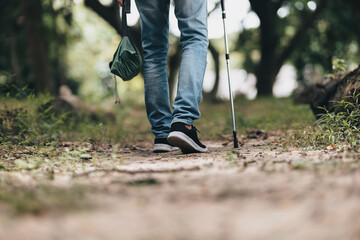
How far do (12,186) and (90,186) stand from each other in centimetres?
37

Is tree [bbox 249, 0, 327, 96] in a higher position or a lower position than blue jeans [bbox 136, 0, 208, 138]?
higher

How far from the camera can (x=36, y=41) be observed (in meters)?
8.11

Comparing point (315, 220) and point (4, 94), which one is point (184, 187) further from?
point (4, 94)

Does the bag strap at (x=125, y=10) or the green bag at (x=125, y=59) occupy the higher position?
the bag strap at (x=125, y=10)

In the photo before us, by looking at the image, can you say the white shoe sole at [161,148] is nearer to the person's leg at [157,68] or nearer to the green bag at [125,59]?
the person's leg at [157,68]

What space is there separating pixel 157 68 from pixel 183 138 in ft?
2.55

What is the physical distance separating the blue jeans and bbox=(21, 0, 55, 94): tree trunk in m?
5.54

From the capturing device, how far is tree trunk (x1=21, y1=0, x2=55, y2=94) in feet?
26.2

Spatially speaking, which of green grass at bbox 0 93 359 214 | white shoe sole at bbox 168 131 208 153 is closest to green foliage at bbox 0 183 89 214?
green grass at bbox 0 93 359 214

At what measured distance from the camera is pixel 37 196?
4.44ft

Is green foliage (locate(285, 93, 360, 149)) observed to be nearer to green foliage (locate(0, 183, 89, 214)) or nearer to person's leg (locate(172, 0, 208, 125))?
person's leg (locate(172, 0, 208, 125))

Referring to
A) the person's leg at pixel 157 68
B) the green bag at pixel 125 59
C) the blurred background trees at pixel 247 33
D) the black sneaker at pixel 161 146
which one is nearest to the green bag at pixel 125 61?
the green bag at pixel 125 59

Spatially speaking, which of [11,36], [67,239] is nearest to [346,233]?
[67,239]

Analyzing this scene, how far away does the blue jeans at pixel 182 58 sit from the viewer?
2.74 metres
